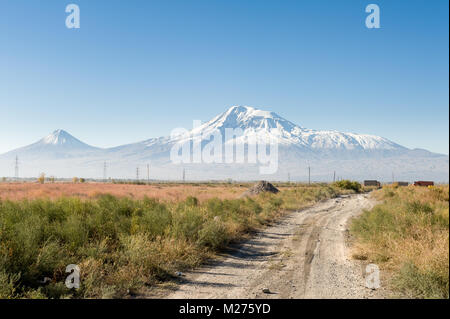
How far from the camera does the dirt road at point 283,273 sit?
6.85 metres

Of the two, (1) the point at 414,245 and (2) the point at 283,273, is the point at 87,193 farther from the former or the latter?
(1) the point at 414,245

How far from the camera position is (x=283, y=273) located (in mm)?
8344

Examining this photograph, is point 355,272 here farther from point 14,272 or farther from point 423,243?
point 14,272

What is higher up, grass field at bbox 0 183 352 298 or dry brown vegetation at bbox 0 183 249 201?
grass field at bbox 0 183 352 298

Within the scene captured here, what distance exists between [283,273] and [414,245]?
3.19 meters

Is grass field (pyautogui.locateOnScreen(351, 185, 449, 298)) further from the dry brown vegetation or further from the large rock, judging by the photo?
the large rock

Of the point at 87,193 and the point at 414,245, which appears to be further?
the point at 87,193

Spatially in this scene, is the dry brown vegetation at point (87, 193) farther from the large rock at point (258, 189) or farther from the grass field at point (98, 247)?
the grass field at point (98, 247)

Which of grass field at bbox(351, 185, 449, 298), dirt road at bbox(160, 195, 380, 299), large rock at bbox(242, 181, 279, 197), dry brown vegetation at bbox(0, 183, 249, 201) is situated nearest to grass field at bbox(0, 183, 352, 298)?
dirt road at bbox(160, 195, 380, 299)

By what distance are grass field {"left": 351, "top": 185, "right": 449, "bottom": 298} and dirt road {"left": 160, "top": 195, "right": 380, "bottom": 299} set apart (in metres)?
0.66

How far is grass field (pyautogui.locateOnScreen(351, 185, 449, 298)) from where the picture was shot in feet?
20.3

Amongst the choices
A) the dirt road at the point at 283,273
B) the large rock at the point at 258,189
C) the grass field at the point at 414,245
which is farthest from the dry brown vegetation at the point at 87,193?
the grass field at the point at 414,245

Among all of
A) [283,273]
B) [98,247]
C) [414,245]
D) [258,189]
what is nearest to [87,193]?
[258,189]
